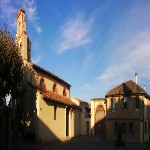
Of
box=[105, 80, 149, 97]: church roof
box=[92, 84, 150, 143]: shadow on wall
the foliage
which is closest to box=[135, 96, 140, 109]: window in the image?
box=[92, 84, 150, 143]: shadow on wall

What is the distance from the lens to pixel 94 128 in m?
49.4

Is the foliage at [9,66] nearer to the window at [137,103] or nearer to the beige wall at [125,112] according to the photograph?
the beige wall at [125,112]

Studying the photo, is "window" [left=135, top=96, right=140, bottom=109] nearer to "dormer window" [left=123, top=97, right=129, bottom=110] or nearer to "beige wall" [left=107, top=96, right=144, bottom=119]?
"beige wall" [left=107, top=96, right=144, bottom=119]

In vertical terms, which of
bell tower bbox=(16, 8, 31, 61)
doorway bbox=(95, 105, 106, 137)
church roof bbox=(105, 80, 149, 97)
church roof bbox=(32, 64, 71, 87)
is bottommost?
doorway bbox=(95, 105, 106, 137)

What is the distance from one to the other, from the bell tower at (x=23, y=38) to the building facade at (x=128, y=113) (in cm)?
1494

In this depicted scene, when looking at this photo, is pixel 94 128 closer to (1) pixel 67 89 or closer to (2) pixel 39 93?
(1) pixel 67 89

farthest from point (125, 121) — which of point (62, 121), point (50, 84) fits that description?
point (50, 84)

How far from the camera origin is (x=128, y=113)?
39.2m

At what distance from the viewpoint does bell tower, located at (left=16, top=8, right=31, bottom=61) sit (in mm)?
33312

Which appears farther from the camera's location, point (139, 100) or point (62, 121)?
point (139, 100)

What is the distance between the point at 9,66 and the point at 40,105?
7.84 m

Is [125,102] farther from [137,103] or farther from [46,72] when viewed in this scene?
[46,72]

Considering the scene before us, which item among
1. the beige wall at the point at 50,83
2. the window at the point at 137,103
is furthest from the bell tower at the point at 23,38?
the window at the point at 137,103

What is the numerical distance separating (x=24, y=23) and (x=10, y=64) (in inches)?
478
